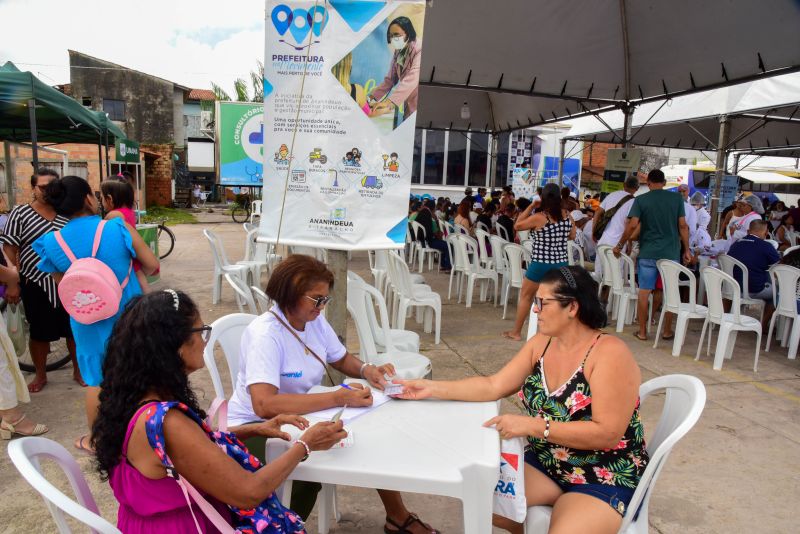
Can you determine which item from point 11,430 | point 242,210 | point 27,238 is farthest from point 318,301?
point 242,210

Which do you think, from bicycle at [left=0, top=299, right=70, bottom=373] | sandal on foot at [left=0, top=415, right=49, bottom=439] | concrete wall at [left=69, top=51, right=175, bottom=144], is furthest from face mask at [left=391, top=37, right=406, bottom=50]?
concrete wall at [left=69, top=51, right=175, bottom=144]

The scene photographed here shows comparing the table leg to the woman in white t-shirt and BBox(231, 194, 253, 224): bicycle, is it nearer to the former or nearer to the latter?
the woman in white t-shirt

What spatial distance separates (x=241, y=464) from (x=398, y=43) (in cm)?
211

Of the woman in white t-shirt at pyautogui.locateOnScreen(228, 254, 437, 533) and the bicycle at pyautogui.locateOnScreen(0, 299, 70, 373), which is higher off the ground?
the woman in white t-shirt at pyautogui.locateOnScreen(228, 254, 437, 533)

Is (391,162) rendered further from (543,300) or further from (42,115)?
(42,115)

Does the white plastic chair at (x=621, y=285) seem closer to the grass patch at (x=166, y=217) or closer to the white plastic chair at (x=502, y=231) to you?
the white plastic chair at (x=502, y=231)

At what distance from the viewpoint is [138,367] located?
1.44 meters

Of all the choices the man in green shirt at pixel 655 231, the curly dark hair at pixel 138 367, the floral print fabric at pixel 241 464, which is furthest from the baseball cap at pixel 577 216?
the curly dark hair at pixel 138 367

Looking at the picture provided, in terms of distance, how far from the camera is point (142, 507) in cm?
140

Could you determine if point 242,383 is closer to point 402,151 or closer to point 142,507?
point 142,507

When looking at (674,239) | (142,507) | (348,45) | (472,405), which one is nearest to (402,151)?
(348,45)

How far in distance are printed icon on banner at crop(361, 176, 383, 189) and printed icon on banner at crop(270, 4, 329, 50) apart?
0.72 metres

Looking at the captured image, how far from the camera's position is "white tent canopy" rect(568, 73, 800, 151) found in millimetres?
9680

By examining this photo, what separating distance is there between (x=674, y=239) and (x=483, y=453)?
469cm
